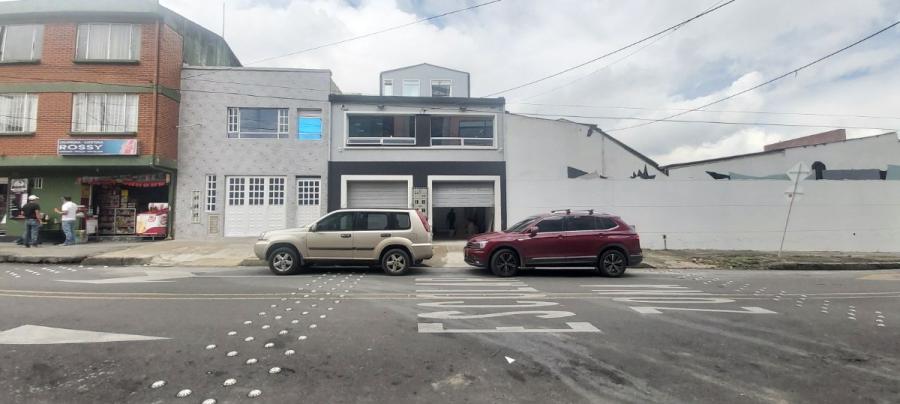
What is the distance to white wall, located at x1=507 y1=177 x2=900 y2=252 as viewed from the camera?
1661cm

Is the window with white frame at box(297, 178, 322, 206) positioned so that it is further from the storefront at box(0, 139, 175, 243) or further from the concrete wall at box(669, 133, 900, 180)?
the concrete wall at box(669, 133, 900, 180)

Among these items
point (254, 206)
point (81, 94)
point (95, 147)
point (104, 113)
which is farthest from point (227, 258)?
point (81, 94)

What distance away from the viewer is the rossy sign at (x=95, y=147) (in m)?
14.7

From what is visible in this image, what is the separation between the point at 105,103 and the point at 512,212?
1522cm

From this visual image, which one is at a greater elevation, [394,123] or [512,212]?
[394,123]

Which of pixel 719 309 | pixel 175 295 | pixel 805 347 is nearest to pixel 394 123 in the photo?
pixel 175 295

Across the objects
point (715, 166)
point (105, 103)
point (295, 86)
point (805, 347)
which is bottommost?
point (805, 347)

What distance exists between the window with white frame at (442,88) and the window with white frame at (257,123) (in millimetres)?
7541

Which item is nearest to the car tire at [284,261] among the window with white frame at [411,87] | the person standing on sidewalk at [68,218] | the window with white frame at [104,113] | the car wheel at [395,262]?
the car wheel at [395,262]

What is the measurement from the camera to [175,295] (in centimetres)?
720

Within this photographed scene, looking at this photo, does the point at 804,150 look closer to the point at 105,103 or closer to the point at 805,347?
the point at 805,347

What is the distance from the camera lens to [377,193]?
672 inches

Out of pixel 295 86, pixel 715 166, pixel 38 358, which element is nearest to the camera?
pixel 38 358

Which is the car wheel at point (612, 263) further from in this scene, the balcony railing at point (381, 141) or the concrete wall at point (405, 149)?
the balcony railing at point (381, 141)
